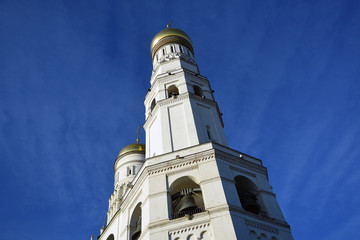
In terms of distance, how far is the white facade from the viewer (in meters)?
14.9

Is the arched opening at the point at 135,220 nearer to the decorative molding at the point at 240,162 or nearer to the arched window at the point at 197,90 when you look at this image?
the decorative molding at the point at 240,162

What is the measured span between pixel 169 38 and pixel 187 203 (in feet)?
58.3

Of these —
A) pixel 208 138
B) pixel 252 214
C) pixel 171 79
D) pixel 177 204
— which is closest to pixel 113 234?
pixel 177 204

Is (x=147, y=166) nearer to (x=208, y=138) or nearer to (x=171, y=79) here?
(x=208, y=138)

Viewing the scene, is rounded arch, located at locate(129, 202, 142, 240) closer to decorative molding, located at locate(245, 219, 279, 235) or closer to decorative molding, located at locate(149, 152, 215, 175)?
decorative molding, located at locate(149, 152, 215, 175)

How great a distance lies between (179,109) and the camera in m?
21.8

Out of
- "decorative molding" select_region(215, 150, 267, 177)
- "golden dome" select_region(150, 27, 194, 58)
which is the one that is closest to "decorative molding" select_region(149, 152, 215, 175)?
"decorative molding" select_region(215, 150, 267, 177)

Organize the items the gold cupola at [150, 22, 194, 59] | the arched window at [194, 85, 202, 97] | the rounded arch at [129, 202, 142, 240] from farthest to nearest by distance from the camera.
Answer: the gold cupola at [150, 22, 194, 59]
the arched window at [194, 85, 202, 97]
the rounded arch at [129, 202, 142, 240]

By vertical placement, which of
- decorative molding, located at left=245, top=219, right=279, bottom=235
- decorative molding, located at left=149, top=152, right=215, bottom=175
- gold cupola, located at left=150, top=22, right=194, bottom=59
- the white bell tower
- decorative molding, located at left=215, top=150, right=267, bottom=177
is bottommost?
decorative molding, located at left=245, top=219, right=279, bottom=235

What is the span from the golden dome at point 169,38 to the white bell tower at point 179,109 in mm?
1846

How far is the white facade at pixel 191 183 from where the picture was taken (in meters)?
14.9

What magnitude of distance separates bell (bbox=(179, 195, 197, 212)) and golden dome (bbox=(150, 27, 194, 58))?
55.1ft

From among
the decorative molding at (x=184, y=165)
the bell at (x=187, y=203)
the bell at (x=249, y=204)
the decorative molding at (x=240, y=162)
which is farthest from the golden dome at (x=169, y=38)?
the bell at (x=249, y=204)

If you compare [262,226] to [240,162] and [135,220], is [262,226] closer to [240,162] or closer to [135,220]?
[240,162]
